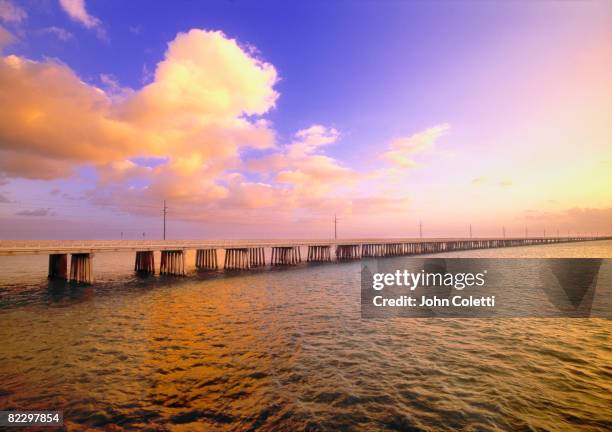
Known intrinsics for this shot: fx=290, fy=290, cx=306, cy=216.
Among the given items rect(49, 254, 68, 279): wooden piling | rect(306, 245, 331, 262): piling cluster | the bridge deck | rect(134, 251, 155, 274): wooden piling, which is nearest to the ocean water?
the bridge deck

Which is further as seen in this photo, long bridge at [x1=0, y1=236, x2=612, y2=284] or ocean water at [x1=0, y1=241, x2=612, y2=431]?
long bridge at [x1=0, y1=236, x2=612, y2=284]

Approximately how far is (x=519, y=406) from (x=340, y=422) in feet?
17.0

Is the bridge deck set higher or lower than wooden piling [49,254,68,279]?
higher

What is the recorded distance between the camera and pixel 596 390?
29.9 feet

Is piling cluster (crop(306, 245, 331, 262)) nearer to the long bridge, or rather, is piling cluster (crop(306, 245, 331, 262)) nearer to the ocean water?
the long bridge

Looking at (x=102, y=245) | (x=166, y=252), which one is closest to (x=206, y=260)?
(x=166, y=252)

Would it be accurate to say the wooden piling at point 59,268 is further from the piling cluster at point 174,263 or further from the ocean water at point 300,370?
the ocean water at point 300,370

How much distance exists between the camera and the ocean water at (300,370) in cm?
766

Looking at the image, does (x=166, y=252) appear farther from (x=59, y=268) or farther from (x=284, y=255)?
(x=284, y=255)

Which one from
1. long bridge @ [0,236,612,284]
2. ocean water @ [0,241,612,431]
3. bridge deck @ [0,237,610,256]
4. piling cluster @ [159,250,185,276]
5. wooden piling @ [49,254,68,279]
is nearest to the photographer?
ocean water @ [0,241,612,431]

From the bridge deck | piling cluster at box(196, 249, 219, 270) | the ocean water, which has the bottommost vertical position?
the ocean water

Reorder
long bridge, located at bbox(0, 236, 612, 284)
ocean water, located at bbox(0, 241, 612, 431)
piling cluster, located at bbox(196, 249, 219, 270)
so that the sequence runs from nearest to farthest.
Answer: ocean water, located at bbox(0, 241, 612, 431) → long bridge, located at bbox(0, 236, 612, 284) → piling cluster, located at bbox(196, 249, 219, 270)

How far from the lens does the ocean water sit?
7664mm

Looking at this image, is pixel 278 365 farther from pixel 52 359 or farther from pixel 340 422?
pixel 52 359
